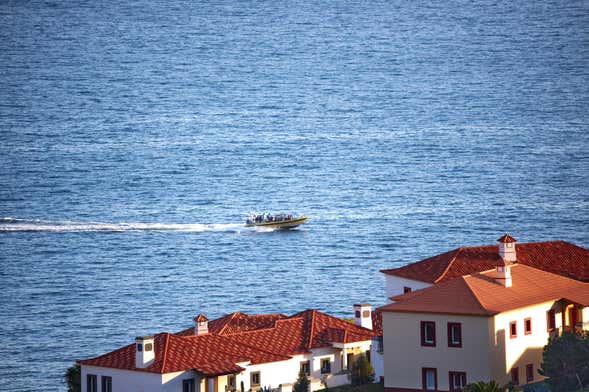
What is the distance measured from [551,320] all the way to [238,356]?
1811cm

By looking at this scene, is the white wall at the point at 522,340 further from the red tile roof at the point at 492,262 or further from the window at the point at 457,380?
the red tile roof at the point at 492,262

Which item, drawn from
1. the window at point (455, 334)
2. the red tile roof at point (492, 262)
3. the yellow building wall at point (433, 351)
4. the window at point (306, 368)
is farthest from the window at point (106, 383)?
the red tile roof at point (492, 262)

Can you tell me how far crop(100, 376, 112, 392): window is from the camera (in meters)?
109

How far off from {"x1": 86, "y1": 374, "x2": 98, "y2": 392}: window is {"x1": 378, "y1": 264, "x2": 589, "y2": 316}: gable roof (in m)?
18.0

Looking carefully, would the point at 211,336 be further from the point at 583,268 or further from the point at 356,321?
the point at 583,268

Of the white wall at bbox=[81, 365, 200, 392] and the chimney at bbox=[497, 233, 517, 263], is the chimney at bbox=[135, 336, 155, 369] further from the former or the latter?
the chimney at bbox=[497, 233, 517, 263]

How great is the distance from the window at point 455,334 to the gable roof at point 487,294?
82 centimetres

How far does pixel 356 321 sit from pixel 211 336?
37.7ft

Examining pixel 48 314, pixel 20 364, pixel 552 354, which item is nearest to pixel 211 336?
→ pixel 552 354

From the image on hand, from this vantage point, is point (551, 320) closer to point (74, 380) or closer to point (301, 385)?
point (301, 385)

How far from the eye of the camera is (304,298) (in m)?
194

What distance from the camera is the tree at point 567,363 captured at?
98.2 metres

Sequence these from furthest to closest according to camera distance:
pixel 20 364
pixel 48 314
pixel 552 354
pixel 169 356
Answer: pixel 48 314, pixel 20 364, pixel 169 356, pixel 552 354

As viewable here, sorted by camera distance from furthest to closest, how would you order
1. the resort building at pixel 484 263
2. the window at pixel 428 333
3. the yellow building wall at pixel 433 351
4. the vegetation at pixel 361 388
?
1. the resort building at pixel 484 263
2. the vegetation at pixel 361 388
3. the window at pixel 428 333
4. the yellow building wall at pixel 433 351
